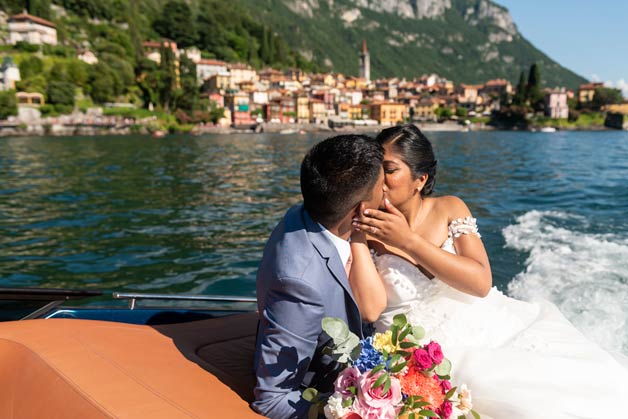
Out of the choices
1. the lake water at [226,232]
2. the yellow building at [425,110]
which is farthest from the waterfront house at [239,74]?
the lake water at [226,232]

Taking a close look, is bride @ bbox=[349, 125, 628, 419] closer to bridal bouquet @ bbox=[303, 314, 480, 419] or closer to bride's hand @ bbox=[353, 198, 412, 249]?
bride's hand @ bbox=[353, 198, 412, 249]

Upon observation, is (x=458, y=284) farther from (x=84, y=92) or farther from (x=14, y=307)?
(x=84, y=92)

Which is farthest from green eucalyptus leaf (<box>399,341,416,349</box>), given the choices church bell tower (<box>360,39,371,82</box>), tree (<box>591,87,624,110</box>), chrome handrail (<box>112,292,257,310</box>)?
church bell tower (<box>360,39,371,82</box>)

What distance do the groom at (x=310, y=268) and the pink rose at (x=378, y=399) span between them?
277 millimetres

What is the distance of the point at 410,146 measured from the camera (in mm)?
2488

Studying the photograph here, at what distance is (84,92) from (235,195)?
7030 centimetres

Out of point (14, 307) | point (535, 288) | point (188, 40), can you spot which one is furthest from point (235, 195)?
point (188, 40)

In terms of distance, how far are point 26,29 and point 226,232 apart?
90.1 meters

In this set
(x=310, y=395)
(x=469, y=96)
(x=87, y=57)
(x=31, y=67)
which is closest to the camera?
(x=310, y=395)

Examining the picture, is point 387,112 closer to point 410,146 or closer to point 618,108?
point 618,108

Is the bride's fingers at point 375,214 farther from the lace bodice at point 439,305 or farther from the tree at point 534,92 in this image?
the tree at point 534,92

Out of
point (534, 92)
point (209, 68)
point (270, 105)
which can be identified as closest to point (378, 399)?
point (270, 105)

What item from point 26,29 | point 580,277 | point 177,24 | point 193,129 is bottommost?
point 193,129

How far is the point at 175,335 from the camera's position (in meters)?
2.98
